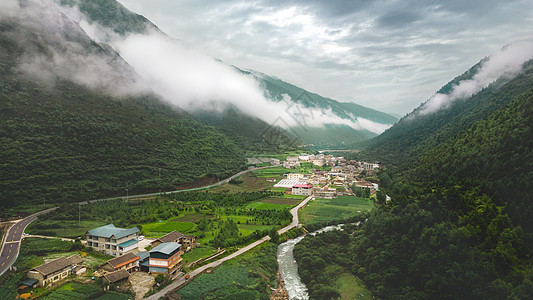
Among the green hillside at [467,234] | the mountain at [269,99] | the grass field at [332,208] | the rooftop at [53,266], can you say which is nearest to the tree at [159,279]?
the rooftop at [53,266]

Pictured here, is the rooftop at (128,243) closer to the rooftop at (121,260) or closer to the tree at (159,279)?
the rooftop at (121,260)

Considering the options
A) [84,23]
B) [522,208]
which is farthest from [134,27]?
[522,208]

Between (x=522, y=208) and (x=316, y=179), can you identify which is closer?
(x=522, y=208)

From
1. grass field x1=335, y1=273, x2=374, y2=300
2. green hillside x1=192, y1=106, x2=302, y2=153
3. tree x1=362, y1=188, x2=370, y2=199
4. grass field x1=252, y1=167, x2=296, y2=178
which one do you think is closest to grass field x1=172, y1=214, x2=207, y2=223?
grass field x1=335, y1=273, x2=374, y2=300

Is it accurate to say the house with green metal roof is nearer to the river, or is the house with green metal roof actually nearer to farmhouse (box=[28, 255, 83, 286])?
farmhouse (box=[28, 255, 83, 286])

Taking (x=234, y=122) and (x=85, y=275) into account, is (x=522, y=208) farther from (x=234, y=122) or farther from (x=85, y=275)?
(x=234, y=122)
